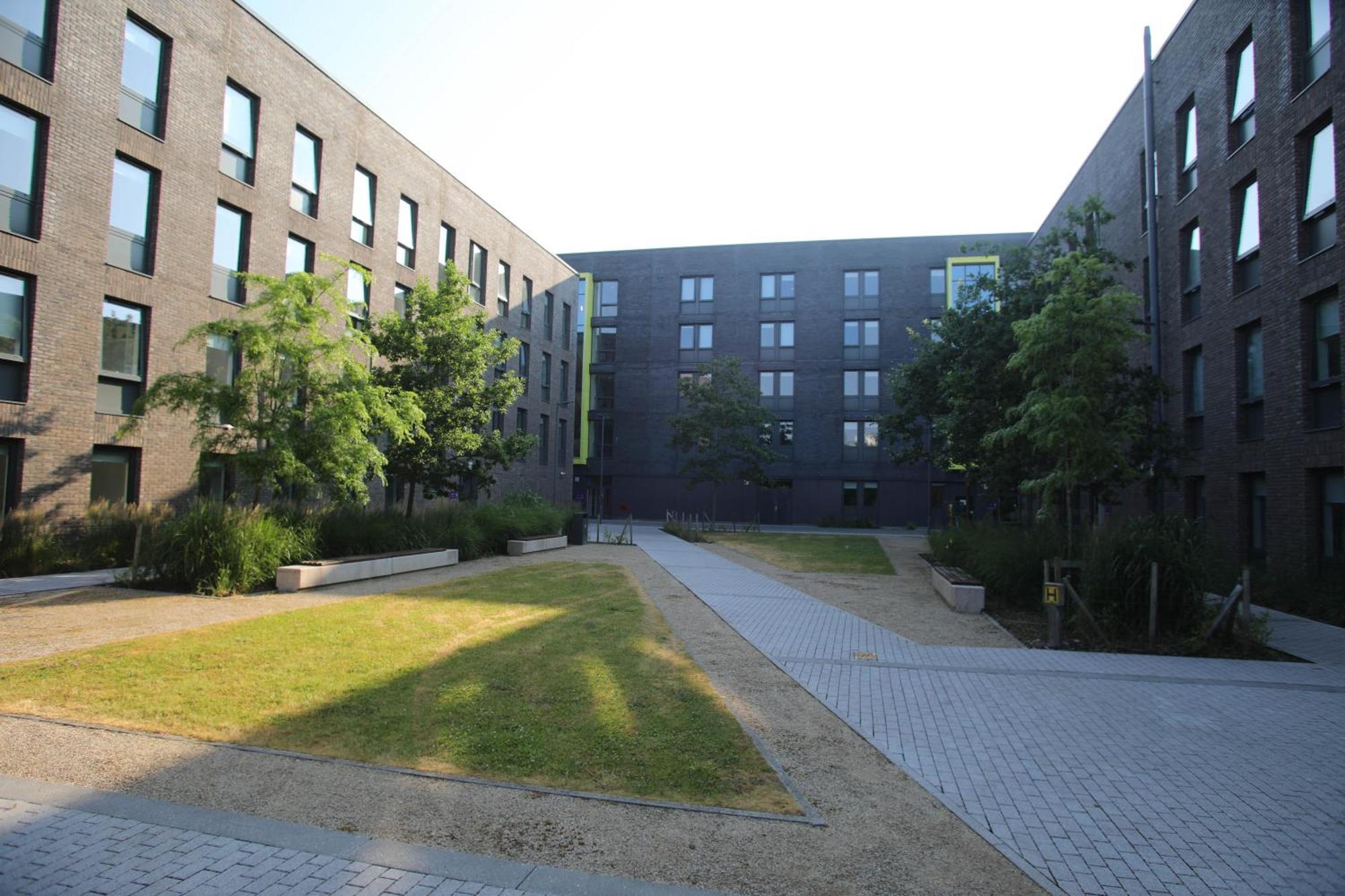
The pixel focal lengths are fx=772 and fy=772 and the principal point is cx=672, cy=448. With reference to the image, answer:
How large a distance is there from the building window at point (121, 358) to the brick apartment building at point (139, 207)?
37 mm

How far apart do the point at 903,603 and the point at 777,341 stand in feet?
115

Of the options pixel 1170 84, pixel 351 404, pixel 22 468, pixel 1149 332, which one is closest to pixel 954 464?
pixel 1149 332

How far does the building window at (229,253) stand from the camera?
62.5ft

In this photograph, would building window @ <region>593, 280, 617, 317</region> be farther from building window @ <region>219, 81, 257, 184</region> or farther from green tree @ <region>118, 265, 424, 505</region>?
green tree @ <region>118, 265, 424, 505</region>

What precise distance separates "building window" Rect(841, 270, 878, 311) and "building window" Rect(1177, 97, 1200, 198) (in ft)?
87.8

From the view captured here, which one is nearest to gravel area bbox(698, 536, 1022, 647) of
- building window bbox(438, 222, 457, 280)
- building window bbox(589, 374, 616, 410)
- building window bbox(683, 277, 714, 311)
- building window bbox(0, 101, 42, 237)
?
building window bbox(438, 222, 457, 280)

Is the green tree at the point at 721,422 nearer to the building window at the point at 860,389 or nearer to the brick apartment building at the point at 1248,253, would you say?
the building window at the point at 860,389

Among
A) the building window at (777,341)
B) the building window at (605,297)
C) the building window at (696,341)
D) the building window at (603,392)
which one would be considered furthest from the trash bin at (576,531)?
the building window at (605,297)

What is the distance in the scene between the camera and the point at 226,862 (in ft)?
12.2

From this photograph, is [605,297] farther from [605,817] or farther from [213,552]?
[605,817]

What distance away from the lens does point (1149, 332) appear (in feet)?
63.9

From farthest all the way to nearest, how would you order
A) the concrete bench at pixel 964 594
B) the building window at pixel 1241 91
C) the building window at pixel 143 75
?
1. the building window at pixel 143 75
2. the building window at pixel 1241 91
3. the concrete bench at pixel 964 594

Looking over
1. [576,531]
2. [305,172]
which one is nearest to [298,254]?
[305,172]

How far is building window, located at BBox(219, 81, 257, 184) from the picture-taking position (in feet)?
63.4
